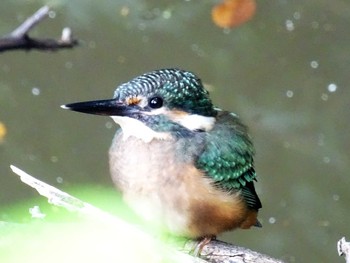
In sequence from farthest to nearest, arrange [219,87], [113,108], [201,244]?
[219,87]
[201,244]
[113,108]

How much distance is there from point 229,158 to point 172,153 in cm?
15

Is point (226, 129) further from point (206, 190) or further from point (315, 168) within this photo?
point (315, 168)

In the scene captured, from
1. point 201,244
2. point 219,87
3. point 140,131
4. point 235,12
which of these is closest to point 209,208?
point 201,244

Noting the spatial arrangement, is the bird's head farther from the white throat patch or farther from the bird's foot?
the bird's foot

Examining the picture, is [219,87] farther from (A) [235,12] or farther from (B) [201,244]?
(B) [201,244]

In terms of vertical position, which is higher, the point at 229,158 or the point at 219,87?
the point at 219,87

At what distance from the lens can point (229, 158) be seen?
175 centimetres

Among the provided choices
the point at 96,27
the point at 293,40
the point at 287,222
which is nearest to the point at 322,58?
the point at 293,40

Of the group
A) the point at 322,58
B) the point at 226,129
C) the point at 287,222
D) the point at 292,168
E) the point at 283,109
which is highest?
the point at 322,58

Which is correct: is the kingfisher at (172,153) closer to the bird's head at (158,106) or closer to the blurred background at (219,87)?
the bird's head at (158,106)

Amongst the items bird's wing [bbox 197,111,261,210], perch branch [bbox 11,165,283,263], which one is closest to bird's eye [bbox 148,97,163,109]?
bird's wing [bbox 197,111,261,210]

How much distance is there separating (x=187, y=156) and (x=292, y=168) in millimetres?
1427

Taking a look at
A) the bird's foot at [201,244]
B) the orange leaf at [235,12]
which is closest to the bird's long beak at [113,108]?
the bird's foot at [201,244]

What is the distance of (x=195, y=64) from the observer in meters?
3.11
